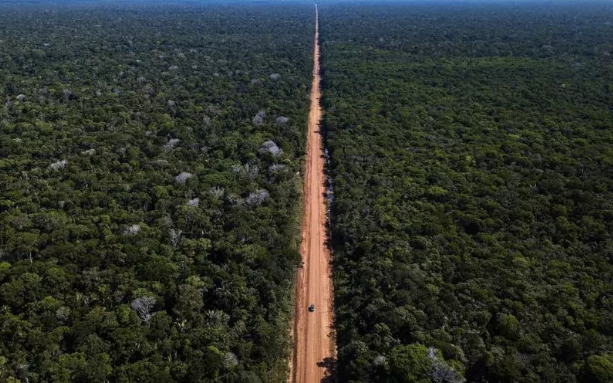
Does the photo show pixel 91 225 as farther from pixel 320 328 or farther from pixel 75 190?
pixel 320 328

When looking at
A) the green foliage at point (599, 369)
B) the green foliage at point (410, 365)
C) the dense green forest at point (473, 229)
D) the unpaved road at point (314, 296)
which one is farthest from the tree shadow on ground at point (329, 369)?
the green foliage at point (599, 369)

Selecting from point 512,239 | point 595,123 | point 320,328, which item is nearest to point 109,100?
point 320,328

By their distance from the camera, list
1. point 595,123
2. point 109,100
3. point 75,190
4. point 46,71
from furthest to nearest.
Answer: point 46,71 → point 109,100 → point 595,123 → point 75,190

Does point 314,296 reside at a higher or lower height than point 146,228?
lower

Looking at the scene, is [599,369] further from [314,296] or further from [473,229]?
[314,296]

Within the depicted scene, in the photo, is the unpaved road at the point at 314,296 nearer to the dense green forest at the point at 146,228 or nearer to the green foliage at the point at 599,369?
the dense green forest at the point at 146,228

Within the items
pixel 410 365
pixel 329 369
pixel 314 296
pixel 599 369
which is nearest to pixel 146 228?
pixel 314 296

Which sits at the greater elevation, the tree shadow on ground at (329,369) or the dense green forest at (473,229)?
the dense green forest at (473,229)

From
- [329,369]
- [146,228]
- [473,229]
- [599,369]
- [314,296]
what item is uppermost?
[473,229]
